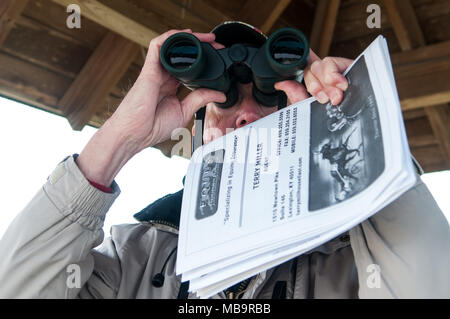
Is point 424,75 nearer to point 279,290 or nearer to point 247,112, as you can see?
point 247,112

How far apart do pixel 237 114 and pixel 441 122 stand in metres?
1.98

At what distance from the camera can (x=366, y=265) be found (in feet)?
2.12

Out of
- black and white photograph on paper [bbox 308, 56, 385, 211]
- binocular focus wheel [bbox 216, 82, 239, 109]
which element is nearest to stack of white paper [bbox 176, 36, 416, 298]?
black and white photograph on paper [bbox 308, 56, 385, 211]

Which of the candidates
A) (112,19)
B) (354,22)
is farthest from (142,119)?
(354,22)

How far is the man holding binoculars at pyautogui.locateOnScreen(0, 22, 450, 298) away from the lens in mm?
638

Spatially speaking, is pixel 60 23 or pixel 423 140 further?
pixel 423 140

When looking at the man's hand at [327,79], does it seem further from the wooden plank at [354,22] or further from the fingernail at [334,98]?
the wooden plank at [354,22]

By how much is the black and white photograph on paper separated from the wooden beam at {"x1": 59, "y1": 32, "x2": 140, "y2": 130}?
5.87 ft

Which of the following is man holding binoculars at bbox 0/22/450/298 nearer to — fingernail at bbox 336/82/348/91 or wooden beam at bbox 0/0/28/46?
fingernail at bbox 336/82/348/91

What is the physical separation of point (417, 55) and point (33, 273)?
6.76 feet

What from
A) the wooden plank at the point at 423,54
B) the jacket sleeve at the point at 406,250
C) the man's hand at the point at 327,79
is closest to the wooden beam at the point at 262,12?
the wooden plank at the point at 423,54

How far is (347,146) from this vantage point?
60 cm
